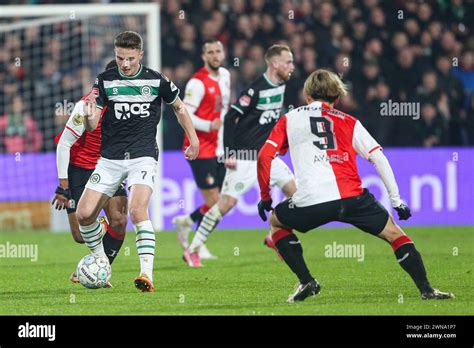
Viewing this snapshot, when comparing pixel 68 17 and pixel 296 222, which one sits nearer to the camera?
pixel 296 222

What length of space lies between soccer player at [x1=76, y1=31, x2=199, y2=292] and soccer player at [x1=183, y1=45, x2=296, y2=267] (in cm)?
273

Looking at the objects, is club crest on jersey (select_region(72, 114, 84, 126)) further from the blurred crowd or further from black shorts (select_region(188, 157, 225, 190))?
the blurred crowd

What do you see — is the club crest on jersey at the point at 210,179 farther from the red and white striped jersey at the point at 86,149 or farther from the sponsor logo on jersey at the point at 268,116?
the red and white striped jersey at the point at 86,149

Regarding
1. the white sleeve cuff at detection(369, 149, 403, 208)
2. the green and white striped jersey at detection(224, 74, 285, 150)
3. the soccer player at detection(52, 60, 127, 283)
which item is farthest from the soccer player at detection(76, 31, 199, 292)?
the green and white striped jersey at detection(224, 74, 285, 150)

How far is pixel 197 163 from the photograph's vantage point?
1313 centimetres

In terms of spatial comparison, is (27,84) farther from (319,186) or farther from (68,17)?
(319,186)

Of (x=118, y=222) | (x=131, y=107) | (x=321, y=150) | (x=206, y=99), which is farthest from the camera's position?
(x=206, y=99)

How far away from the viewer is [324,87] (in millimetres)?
8398

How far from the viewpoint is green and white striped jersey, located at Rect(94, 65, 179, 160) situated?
30.1ft

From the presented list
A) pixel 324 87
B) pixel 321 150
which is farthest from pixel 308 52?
pixel 321 150

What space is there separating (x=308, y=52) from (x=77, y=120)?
9.13m

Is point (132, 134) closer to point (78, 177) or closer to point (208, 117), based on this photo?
point (78, 177)

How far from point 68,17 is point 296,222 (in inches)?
389
